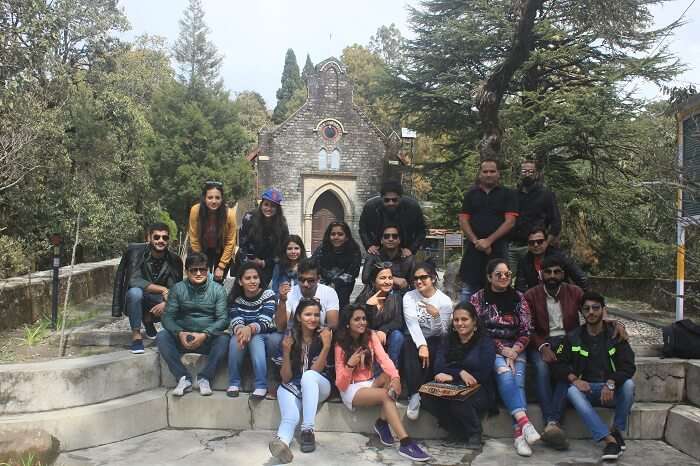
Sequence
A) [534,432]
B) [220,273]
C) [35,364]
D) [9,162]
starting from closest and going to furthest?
[534,432] < [35,364] < [220,273] < [9,162]

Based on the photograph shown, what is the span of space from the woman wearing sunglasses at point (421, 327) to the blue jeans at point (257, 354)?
3.26 feet

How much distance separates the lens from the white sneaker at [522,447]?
13.0ft

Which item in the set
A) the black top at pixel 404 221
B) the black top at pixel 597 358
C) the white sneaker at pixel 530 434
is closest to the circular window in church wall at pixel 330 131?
the black top at pixel 404 221

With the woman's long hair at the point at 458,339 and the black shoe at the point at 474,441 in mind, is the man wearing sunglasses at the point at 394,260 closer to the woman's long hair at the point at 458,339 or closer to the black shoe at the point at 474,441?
the woman's long hair at the point at 458,339

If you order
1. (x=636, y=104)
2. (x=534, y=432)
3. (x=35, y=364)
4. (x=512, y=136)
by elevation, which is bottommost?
(x=534, y=432)

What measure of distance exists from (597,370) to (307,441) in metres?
2.11

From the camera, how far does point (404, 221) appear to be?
5.21 meters

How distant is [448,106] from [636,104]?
476 cm

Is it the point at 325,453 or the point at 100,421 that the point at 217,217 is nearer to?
the point at 100,421

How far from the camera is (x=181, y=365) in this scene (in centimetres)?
454

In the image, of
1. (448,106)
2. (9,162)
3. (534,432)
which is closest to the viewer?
(534,432)

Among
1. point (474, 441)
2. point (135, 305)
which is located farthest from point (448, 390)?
point (135, 305)

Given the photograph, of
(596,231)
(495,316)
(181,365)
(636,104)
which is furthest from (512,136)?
(181,365)

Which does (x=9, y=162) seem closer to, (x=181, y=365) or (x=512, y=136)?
(x=181, y=365)
